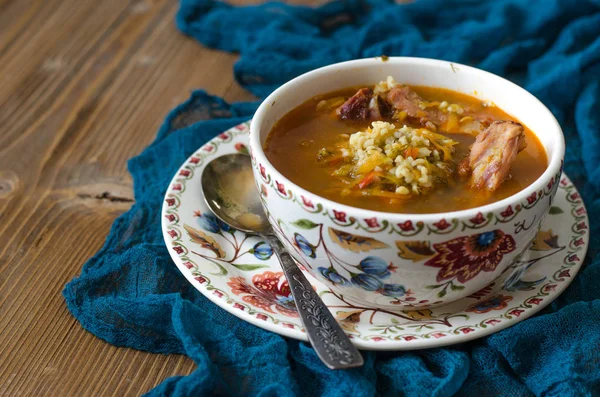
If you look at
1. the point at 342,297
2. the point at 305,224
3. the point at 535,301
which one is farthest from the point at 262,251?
the point at 535,301

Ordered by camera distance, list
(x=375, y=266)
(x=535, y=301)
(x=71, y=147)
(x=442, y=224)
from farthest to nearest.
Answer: (x=71, y=147) → (x=535, y=301) → (x=375, y=266) → (x=442, y=224)

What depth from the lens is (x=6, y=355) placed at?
1.77 meters

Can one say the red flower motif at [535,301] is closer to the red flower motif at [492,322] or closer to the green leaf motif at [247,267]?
the red flower motif at [492,322]

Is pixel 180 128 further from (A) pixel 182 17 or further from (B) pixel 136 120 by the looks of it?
(A) pixel 182 17

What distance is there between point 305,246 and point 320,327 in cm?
19

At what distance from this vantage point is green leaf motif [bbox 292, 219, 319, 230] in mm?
1639

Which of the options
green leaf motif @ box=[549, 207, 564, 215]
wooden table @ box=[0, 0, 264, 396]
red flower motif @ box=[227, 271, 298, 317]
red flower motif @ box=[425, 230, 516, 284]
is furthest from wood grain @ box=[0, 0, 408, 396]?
green leaf motif @ box=[549, 207, 564, 215]

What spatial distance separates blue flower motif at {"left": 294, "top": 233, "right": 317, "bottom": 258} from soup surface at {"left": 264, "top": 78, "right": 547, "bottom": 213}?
12cm

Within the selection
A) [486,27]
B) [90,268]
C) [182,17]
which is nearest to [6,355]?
[90,268]

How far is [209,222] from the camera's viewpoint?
2.10m

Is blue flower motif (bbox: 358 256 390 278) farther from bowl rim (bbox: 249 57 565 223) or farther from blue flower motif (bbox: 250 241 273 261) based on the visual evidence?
blue flower motif (bbox: 250 241 273 261)

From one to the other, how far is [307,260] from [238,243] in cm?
36

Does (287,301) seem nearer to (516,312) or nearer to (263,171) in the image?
(263,171)

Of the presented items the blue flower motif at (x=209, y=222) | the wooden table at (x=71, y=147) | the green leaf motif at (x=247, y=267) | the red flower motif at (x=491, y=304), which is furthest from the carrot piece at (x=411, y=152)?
the wooden table at (x=71, y=147)
